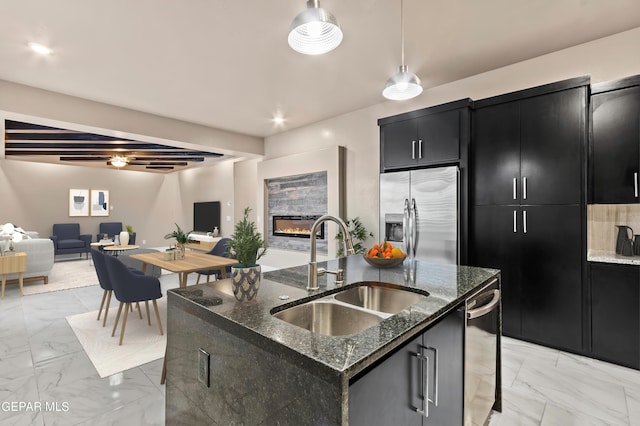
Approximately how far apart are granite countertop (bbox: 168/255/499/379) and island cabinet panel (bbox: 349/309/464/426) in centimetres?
6

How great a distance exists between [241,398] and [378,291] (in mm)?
895

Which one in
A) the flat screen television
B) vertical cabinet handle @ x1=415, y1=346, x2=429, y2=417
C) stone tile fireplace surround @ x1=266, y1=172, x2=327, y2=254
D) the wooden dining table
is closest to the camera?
vertical cabinet handle @ x1=415, y1=346, x2=429, y2=417

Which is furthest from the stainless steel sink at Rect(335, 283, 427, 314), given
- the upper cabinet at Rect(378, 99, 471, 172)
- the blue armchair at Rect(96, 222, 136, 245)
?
the blue armchair at Rect(96, 222, 136, 245)

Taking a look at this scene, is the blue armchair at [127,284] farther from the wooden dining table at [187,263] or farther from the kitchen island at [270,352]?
the kitchen island at [270,352]

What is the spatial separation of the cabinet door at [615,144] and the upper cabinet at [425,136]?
1069mm

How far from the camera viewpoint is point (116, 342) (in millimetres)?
2957

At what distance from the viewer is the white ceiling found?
2438 millimetres

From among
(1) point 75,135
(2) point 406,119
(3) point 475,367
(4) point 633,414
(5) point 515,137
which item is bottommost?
(4) point 633,414

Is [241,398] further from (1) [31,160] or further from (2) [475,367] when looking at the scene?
(1) [31,160]

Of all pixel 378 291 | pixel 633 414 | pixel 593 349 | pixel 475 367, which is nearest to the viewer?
pixel 475 367

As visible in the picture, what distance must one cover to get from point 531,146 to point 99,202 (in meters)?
10.5

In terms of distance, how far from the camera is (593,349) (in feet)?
8.62

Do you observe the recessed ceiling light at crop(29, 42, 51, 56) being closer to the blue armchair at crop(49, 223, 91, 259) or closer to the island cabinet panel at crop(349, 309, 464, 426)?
the island cabinet panel at crop(349, 309, 464, 426)

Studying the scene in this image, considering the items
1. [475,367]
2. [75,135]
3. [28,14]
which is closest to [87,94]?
[28,14]
